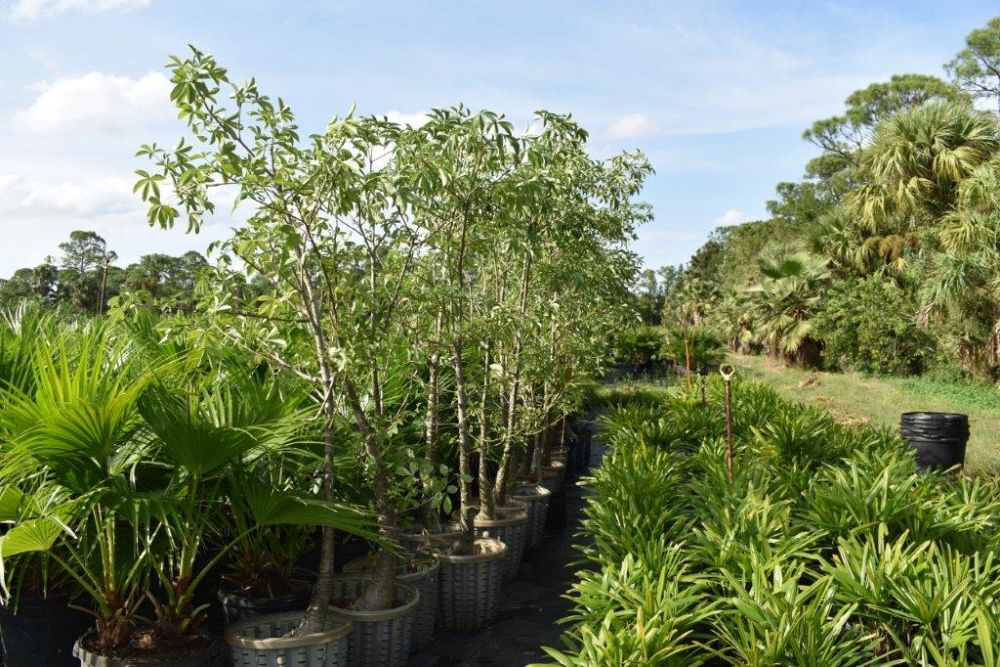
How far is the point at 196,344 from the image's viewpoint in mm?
3617

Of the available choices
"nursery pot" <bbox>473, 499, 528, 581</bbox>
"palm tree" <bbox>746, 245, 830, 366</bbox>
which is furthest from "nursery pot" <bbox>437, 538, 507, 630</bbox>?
"palm tree" <bbox>746, 245, 830, 366</bbox>

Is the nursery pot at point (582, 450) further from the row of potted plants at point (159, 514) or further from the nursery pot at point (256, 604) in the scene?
the nursery pot at point (256, 604)

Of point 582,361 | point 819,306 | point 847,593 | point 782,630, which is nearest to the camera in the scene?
point 782,630

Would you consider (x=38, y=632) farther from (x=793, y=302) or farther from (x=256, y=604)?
(x=793, y=302)

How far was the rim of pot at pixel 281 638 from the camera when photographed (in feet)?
10.8

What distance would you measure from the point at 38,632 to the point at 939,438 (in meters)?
7.31

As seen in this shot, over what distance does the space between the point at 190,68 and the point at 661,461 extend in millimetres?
4037

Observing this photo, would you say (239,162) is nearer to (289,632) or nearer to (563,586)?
(289,632)

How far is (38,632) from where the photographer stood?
344 cm

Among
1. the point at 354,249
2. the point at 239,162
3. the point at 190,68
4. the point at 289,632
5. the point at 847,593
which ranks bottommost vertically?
the point at 289,632

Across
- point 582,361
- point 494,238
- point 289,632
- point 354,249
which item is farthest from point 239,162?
point 582,361

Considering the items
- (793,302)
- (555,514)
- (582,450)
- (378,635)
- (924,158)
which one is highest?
(924,158)

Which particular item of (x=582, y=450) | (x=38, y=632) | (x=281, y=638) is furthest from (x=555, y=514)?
(x=38, y=632)

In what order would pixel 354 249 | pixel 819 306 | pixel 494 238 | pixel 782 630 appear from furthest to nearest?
pixel 819 306 < pixel 494 238 < pixel 354 249 < pixel 782 630
